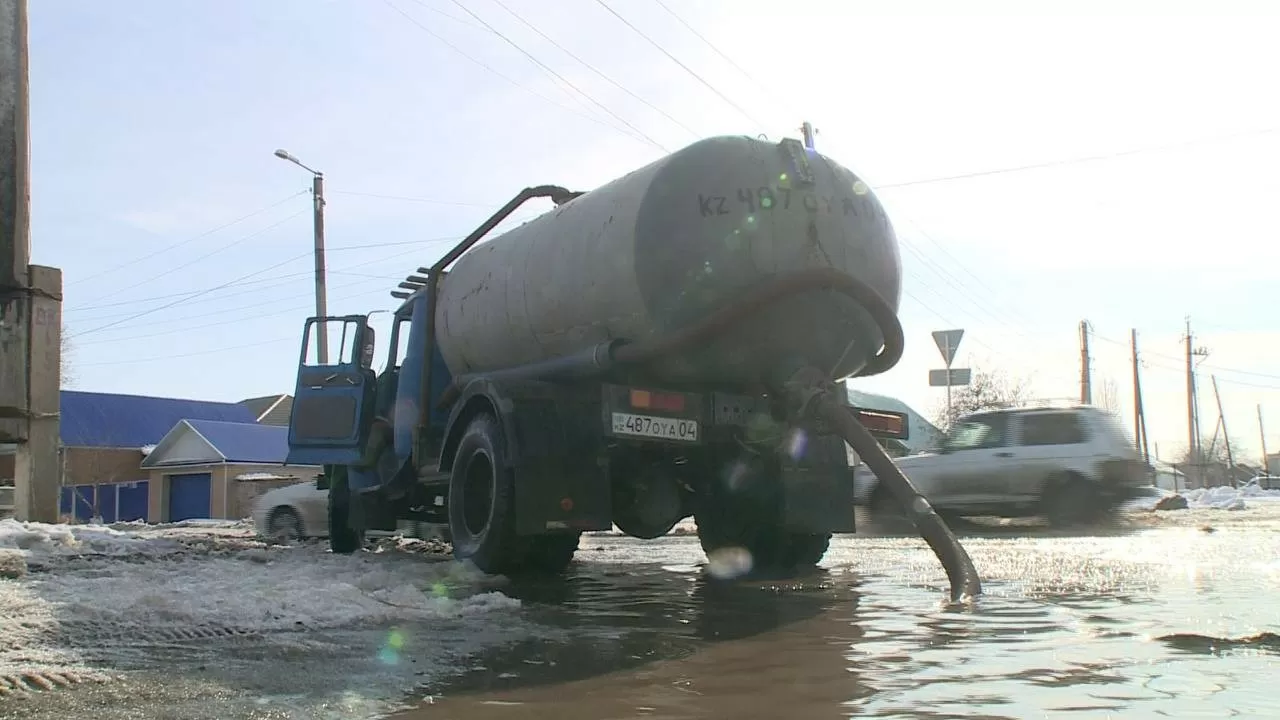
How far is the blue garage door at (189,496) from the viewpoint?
126ft

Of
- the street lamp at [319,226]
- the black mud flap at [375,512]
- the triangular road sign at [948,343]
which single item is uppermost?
the street lamp at [319,226]

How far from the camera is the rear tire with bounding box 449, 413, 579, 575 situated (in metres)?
7.45

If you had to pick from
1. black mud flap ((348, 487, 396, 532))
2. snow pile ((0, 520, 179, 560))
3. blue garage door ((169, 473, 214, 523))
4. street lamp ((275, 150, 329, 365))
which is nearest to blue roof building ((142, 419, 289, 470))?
blue garage door ((169, 473, 214, 523))

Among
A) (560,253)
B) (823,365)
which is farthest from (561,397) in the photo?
(823,365)

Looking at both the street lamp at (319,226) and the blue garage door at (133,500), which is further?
the blue garage door at (133,500)

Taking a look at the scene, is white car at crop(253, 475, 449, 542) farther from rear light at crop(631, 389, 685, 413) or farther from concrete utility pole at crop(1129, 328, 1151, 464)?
concrete utility pole at crop(1129, 328, 1151, 464)

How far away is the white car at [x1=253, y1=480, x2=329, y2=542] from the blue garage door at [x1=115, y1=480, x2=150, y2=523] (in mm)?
29374

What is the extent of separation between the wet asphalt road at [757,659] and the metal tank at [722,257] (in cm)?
169

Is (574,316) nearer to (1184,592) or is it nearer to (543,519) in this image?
(543,519)

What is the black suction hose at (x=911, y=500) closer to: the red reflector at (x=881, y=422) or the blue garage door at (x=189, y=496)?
the red reflector at (x=881, y=422)

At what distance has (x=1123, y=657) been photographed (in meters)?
4.11

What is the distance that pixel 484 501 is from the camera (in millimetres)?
8164

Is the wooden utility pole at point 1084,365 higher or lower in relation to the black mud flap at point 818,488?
higher

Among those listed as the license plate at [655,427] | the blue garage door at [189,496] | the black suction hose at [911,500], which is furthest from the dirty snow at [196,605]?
the blue garage door at [189,496]
